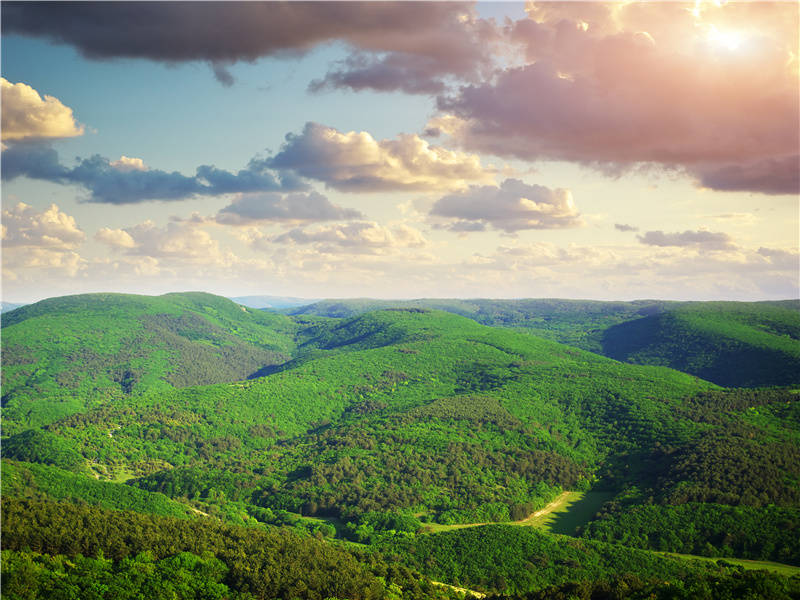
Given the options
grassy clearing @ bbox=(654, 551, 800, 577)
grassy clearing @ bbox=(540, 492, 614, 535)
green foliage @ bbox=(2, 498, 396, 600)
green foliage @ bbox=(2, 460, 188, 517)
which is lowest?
grassy clearing @ bbox=(540, 492, 614, 535)

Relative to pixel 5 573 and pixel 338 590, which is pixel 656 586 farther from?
pixel 5 573

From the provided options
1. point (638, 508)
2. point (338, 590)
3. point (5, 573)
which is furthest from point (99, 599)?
point (638, 508)

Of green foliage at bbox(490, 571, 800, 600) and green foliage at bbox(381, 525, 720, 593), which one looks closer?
green foliage at bbox(490, 571, 800, 600)

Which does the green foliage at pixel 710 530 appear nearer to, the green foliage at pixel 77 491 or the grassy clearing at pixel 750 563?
the grassy clearing at pixel 750 563

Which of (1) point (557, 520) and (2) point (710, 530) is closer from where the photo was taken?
(2) point (710, 530)

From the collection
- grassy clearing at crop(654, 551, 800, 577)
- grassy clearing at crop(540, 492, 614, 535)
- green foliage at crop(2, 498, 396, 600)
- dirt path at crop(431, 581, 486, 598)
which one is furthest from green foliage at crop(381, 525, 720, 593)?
grassy clearing at crop(540, 492, 614, 535)

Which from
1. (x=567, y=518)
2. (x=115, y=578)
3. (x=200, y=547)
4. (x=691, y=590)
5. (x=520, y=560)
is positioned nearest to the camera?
(x=691, y=590)

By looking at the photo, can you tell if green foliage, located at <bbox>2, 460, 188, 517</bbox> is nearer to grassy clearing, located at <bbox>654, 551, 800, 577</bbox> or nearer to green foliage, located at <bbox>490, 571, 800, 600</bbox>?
green foliage, located at <bbox>490, 571, 800, 600</bbox>

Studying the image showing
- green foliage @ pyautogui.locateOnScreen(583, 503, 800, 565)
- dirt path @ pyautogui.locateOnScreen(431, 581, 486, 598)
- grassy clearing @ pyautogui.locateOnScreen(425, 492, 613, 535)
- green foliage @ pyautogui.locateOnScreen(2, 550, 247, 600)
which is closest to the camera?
green foliage @ pyautogui.locateOnScreen(2, 550, 247, 600)

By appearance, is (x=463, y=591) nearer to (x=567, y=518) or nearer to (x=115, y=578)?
(x=115, y=578)

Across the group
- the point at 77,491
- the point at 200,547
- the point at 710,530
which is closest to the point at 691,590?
the point at 710,530

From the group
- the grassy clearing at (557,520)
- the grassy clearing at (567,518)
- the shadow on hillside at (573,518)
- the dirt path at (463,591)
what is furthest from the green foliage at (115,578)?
the shadow on hillside at (573,518)

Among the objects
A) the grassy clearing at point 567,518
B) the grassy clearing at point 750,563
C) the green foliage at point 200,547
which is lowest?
the grassy clearing at point 567,518
